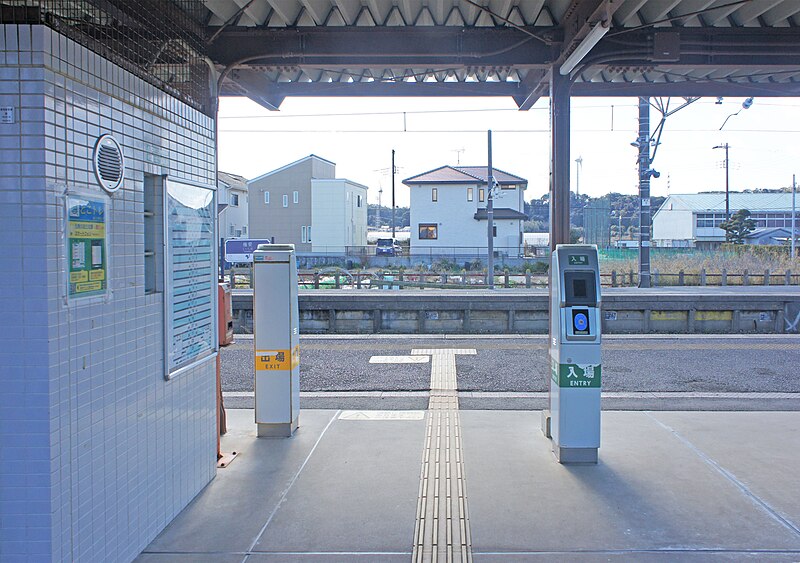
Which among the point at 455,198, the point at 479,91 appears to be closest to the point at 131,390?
the point at 479,91

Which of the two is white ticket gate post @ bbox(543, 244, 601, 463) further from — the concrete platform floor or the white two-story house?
the white two-story house

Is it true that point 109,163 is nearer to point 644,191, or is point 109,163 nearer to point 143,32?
point 143,32

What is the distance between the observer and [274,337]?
6.91m

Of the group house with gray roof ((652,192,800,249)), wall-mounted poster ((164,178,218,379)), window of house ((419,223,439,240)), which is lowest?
wall-mounted poster ((164,178,218,379))

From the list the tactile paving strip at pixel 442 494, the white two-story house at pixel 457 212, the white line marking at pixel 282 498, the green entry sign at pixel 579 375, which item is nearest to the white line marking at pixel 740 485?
the green entry sign at pixel 579 375

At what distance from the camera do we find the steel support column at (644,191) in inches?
944

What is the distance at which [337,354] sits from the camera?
493 inches

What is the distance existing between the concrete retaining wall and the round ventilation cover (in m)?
12.5

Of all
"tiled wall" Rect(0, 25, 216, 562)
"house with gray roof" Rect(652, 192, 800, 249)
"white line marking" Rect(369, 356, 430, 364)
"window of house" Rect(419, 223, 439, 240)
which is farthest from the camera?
"house with gray roof" Rect(652, 192, 800, 249)

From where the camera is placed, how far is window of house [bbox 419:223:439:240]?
157 ft

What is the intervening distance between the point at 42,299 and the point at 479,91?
6.30 m

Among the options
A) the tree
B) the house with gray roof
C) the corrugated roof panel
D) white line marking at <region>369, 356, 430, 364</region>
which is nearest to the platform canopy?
white line marking at <region>369, 356, 430, 364</region>

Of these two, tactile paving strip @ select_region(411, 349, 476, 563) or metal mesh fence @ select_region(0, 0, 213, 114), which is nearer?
metal mesh fence @ select_region(0, 0, 213, 114)

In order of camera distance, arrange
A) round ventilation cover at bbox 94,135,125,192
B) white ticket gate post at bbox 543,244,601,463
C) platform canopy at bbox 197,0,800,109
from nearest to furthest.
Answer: round ventilation cover at bbox 94,135,125,192 < white ticket gate post at bbox 543,244,601,463 < platform canopy at bbox 197,0,800,109
